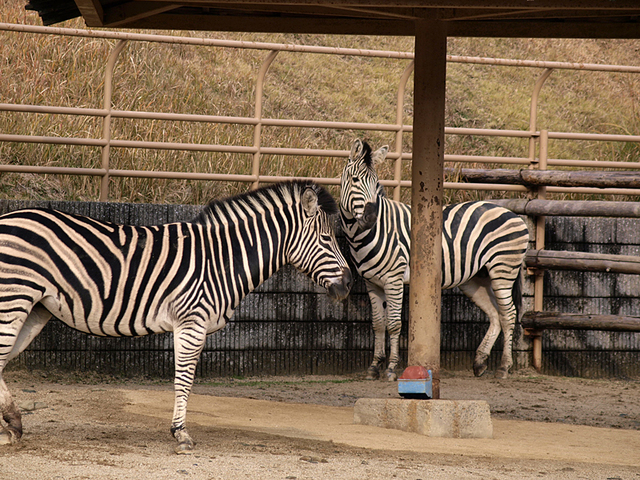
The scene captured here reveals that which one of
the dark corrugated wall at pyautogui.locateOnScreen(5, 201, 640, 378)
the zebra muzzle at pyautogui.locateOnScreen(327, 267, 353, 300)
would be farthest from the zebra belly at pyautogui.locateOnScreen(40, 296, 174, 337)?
the dark corrugated wall at pyautogui.locateOnScreen(5, 201, 640, 378)

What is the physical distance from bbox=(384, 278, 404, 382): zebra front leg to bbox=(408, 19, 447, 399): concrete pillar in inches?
95.6

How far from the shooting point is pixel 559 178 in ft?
30.1

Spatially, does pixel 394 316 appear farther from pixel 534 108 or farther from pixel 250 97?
pixel 250 97

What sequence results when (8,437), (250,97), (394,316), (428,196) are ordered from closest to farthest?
(8,437)
(428,196)
(394,316)
(250,97)

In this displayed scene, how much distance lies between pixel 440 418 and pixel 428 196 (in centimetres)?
171

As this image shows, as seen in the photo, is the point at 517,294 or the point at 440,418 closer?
the point at 440,418

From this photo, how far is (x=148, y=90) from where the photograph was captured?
41.0ft

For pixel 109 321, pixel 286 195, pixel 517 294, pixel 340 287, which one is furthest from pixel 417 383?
pixel 517 294

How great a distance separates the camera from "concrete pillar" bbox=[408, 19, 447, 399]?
5.99 m

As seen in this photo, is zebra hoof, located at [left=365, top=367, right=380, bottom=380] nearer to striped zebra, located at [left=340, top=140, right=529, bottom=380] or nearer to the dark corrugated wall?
striped zebra, located at [left=340, top=140, right=529, bottom=380]

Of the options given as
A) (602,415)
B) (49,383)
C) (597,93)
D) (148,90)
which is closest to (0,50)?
(148,90)

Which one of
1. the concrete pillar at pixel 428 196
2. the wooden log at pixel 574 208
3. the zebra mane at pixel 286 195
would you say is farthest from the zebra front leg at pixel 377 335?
the zebra mane at pixel 286 195

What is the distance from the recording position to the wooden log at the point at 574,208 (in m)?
8.79

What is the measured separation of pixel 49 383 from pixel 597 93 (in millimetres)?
18015
